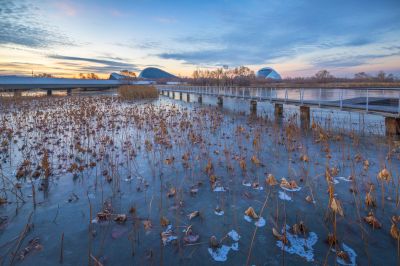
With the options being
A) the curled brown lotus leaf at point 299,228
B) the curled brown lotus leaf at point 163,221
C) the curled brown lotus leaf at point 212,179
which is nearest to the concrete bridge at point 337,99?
the curled brown lotus leaf at point 212,179

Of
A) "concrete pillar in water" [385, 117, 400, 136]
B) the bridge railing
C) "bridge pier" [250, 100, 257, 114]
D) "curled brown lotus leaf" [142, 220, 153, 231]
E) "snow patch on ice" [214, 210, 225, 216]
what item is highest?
the bridge railing

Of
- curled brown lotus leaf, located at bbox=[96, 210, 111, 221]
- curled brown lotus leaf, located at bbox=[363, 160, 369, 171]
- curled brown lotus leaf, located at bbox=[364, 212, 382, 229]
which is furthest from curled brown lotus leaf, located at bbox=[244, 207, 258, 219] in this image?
curled brown lotus leaf, located at bbox=[363, 160, 369, 171]

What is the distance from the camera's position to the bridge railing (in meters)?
13.4

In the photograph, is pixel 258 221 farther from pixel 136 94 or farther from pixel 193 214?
pixel 136 94

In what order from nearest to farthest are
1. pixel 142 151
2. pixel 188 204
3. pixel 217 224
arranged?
pixel 217 224 < pixel 188 204 < pixel 142 151

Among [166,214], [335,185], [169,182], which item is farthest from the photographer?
[169,182]

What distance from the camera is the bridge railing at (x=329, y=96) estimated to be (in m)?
13.4

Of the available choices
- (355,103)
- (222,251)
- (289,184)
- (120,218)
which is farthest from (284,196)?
(355,103)

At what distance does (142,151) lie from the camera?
32.3 feet

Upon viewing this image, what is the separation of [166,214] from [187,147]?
5.27m

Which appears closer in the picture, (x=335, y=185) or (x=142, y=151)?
(x=335, y=185)

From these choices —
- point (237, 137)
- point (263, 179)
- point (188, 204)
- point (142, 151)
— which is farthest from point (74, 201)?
point (237, 137)

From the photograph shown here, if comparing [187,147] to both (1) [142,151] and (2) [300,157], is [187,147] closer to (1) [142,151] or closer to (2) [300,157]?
(1) [142,151]

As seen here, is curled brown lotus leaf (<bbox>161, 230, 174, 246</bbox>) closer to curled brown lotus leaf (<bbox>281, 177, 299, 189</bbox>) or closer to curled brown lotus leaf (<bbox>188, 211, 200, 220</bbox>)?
curled brown lotus leaf (<bbox>188, 211, 200, 220</bbox>)
